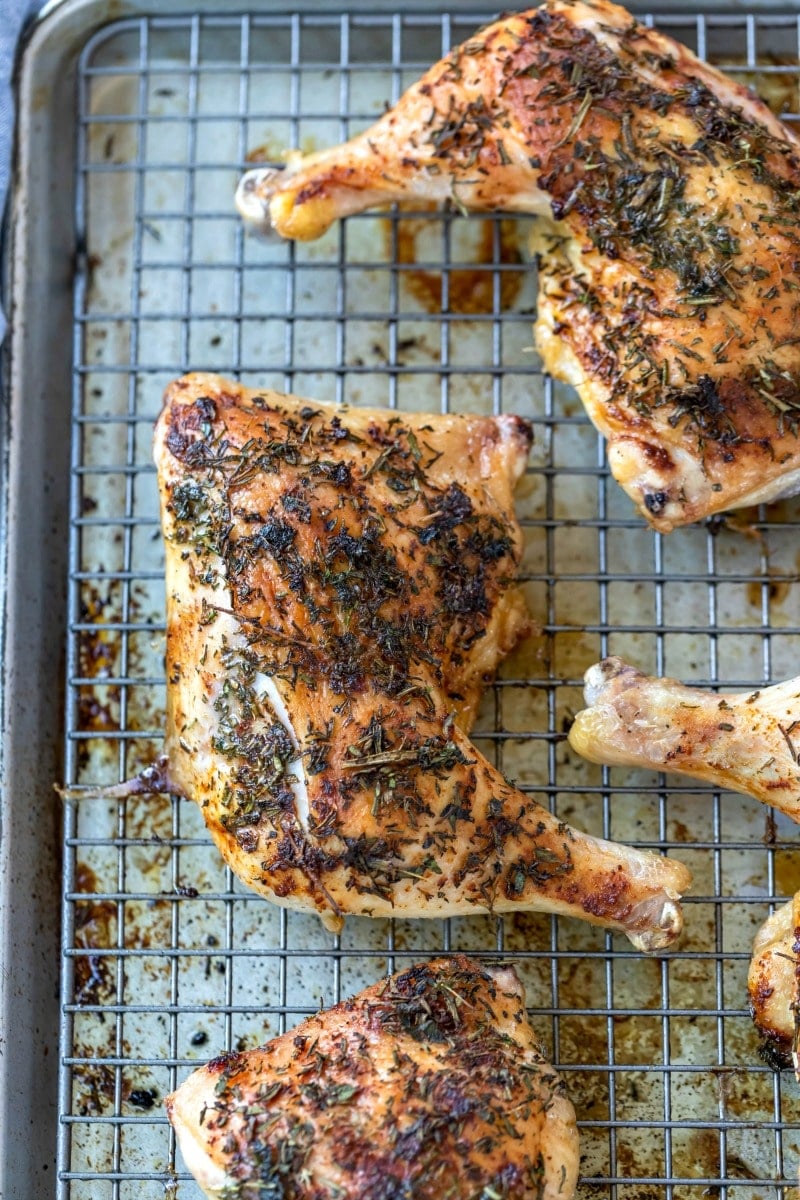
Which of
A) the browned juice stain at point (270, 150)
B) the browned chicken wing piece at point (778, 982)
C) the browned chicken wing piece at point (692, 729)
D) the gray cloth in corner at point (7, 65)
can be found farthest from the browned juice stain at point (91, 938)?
the browned juice stain at point (270, 150)

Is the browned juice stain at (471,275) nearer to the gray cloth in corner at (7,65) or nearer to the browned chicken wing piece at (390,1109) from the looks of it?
the gray cloth in corner at (7,65)

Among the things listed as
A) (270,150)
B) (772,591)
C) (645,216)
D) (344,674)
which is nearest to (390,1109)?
(344,674)

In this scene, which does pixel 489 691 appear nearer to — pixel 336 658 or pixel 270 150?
pixel 336 658

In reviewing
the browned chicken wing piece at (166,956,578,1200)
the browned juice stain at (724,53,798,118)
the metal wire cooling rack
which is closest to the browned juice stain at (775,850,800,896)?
the metal wire cooling rack

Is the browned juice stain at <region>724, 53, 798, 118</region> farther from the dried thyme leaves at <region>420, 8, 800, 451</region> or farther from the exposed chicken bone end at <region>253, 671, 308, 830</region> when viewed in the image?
the exposed chicken bone end at <region>253, 671, 308, 830</region>

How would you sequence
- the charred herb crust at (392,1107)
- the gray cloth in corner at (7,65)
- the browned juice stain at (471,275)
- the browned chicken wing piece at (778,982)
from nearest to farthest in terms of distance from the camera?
the charred herb crust at (392,1107) < the browned chicken wing piece at (778,982) < the gray cloth in corner at (7,65) < the browned juice stain at (471,275)

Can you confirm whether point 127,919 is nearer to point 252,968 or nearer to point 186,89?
point 252,968
